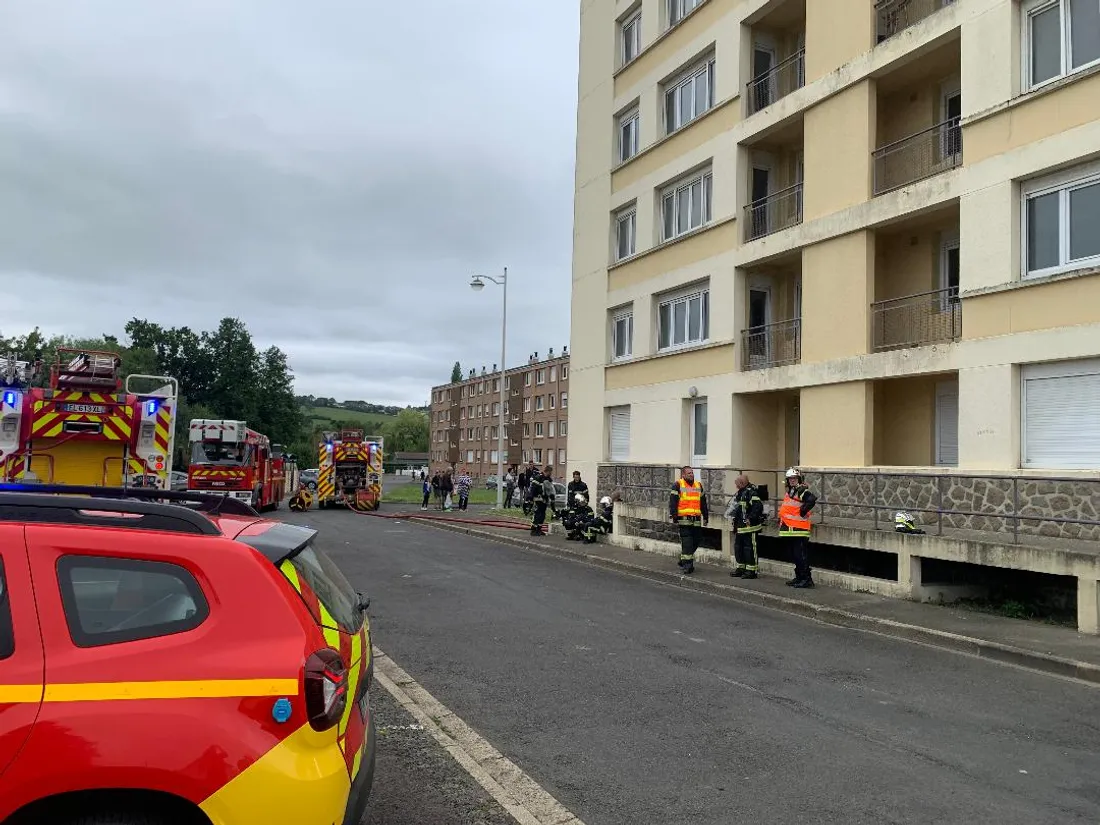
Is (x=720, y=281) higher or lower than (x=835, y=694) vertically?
higher

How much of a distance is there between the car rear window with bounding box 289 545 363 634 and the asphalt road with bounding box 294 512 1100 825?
163 cm

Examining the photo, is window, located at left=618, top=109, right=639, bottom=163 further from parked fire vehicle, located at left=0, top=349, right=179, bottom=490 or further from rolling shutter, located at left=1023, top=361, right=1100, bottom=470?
parked fire vehicle, located at left=0, top=349, right=179, bottom=490

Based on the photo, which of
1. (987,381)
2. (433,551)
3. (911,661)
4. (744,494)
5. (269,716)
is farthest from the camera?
(433,551)

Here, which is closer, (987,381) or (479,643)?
(479,643)

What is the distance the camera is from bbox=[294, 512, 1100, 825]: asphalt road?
4.64 meters

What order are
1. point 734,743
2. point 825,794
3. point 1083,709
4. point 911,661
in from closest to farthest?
point 825,794 → point 734,743 → point 1083,709 → point 911,661

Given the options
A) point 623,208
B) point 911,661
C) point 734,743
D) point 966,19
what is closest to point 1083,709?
point 911,661

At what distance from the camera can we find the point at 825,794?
4.68m

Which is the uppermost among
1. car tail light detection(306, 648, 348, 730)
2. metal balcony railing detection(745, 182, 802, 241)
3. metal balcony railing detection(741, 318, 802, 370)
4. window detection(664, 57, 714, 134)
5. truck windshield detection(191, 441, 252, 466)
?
window detection(664, 57, 714, 134)

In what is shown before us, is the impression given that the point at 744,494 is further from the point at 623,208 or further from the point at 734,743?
the point at 623,208

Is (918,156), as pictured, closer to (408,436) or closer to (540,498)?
(540,498)

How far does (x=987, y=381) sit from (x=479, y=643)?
28.1 feet

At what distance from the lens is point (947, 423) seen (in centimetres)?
1462

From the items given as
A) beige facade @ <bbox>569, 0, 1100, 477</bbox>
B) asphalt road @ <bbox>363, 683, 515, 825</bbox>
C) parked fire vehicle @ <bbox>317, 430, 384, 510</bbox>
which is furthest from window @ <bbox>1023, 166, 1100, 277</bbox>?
parked fire vehicle @ <bbox>317, 430, 384, 510</bbox>
